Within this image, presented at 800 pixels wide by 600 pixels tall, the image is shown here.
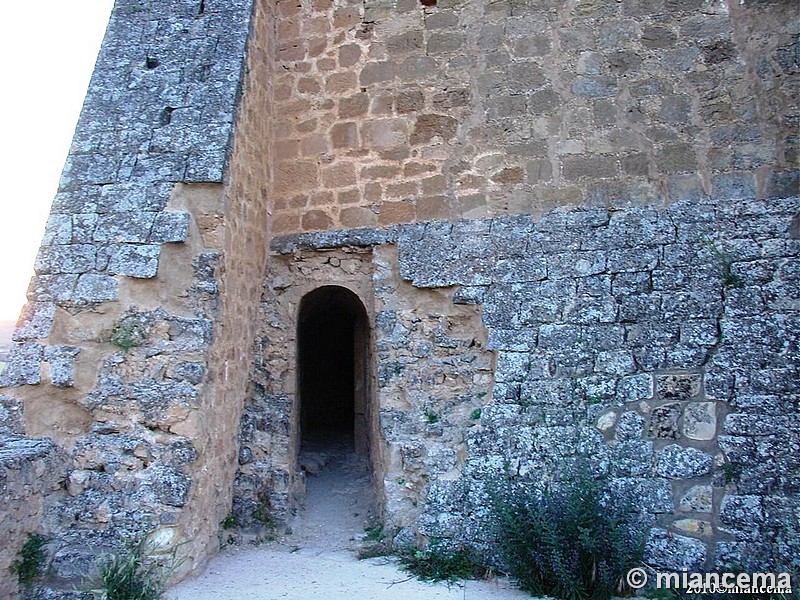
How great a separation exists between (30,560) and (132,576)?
0.58 metres

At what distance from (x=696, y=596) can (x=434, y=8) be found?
14.8ft

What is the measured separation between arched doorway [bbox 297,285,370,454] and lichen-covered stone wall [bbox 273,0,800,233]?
1.21 metres

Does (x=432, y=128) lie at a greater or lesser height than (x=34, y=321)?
greater

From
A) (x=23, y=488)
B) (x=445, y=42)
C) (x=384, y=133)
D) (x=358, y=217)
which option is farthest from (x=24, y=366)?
(x=445, y=42)

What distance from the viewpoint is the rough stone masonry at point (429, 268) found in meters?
4.22

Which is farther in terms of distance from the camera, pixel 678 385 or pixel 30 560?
pixel 678 385

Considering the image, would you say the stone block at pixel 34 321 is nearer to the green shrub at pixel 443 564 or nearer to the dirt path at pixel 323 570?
the dirt path at pixel 323 570

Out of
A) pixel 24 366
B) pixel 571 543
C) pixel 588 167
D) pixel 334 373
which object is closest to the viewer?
pixel 571 543

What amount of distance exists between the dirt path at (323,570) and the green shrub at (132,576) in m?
0.13

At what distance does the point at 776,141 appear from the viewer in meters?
4.77

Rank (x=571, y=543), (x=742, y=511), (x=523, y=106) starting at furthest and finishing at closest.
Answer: (x=523, y=106)
(x=742, y=511)
(x=571, y=543)

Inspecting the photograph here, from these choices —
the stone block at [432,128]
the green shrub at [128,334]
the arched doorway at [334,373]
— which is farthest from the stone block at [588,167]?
the green shrub at [128,334]

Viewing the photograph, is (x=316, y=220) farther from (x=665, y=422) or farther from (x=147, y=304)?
(x=665, y=422)

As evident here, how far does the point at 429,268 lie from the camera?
16.6ft
